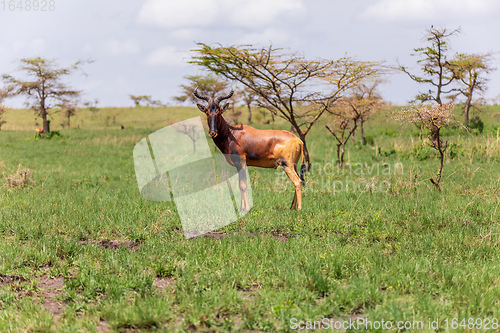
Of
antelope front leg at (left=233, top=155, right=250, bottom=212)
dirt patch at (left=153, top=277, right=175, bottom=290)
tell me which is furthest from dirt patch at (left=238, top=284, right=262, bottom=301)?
antelope front leg at (left=233, top=155, right=250, bottom=212)

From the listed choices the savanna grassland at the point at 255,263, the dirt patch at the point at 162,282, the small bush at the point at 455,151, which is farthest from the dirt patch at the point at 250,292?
the small bush at the point at 455,151

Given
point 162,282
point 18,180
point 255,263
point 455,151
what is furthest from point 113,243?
point 455,151

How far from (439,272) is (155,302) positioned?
11.4 feet

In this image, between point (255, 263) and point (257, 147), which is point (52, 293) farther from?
point (257, 147)

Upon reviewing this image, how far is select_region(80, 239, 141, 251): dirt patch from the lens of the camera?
6.71 m

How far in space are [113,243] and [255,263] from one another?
8.92 ft

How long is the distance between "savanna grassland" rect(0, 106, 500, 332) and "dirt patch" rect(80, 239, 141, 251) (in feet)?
0.11

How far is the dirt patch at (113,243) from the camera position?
22.0 feet

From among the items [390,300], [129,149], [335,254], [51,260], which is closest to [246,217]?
[335,254]

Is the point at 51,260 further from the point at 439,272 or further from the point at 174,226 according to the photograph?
the point at 439,272

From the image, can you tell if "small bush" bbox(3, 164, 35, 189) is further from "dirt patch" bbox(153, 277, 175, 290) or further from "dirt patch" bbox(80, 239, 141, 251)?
"dirt patch" bbox(153, 277, 175, 290)

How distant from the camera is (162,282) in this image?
5266 mm

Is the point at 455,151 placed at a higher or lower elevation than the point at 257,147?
lower

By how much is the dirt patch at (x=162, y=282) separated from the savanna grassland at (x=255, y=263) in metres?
0.01
